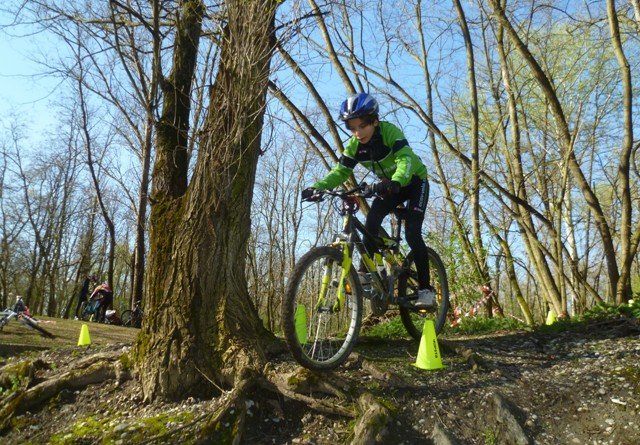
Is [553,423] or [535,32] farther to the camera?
[535,32]

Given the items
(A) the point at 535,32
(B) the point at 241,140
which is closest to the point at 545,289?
(A) the point at 535,32

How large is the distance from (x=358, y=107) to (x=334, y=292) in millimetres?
1481

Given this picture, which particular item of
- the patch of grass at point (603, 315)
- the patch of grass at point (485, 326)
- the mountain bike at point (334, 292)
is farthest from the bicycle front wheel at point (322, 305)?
the patch of grass at point (485, 326)

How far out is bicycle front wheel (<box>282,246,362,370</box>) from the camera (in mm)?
3402

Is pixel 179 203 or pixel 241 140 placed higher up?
pixel 241 140

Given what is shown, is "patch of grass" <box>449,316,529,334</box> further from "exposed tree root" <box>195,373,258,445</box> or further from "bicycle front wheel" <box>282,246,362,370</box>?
"exposed tree root" <box>195,373,258,445</box>

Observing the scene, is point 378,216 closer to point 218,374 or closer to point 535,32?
point 218,374

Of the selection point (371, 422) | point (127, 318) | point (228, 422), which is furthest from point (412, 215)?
point (127, 318)

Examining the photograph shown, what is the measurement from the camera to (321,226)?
28.0 m

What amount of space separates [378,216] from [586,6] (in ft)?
28.4

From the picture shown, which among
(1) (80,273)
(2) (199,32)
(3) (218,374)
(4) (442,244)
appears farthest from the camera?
(1) (80,273)

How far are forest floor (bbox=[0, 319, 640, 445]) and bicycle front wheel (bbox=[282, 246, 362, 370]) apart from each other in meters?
0.19

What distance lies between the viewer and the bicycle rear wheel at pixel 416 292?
4793 mm

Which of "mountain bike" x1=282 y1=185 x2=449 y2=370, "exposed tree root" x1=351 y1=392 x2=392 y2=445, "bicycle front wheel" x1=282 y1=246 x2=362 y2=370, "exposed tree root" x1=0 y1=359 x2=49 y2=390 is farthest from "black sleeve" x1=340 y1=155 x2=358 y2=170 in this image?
"exposed tree root" x1=0 y1=359 x2=49 y2=390
